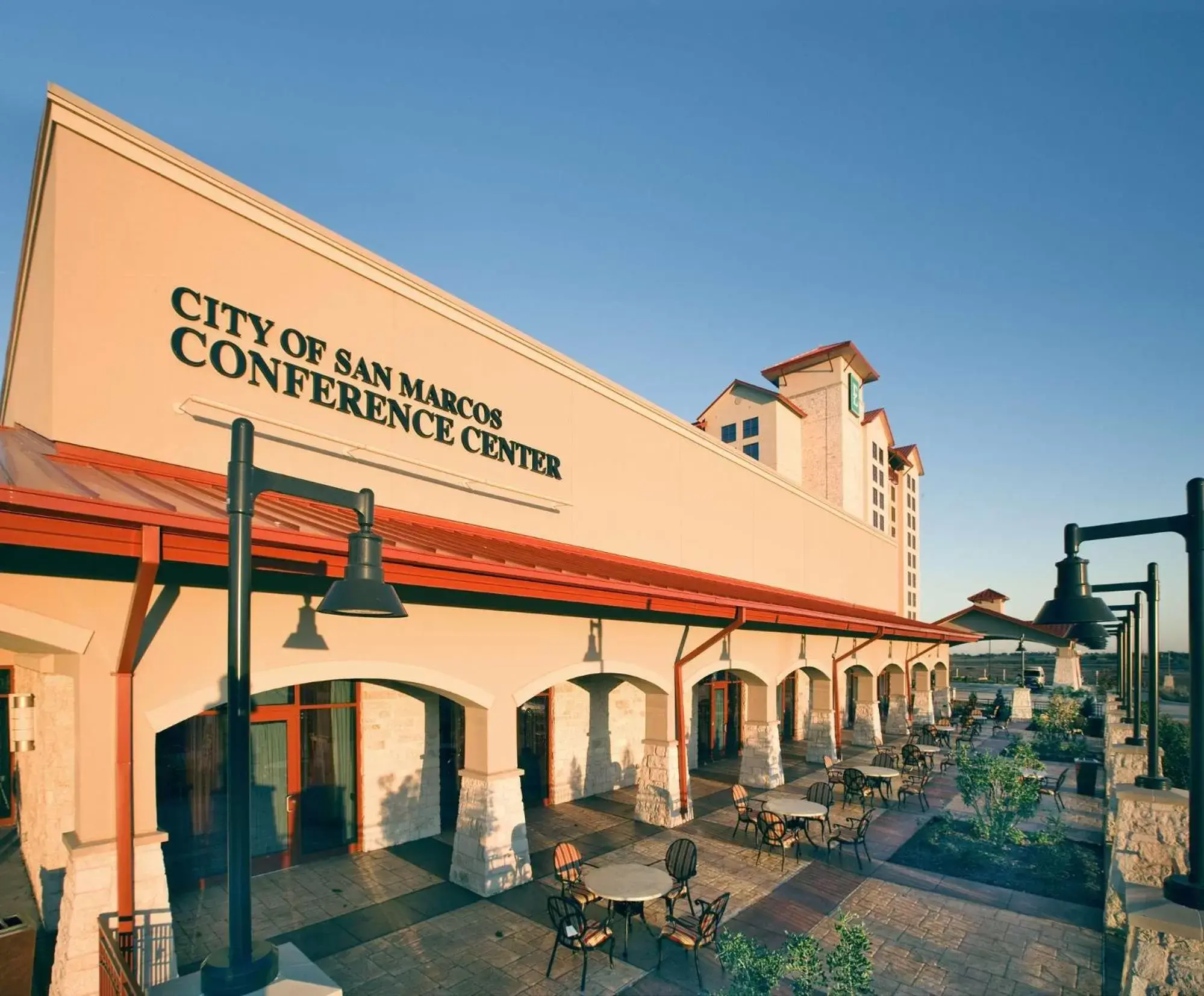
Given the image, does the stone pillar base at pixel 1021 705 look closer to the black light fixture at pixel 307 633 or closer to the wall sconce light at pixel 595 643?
the wall sconce light at pixel 595 643

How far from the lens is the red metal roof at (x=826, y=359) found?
141ft

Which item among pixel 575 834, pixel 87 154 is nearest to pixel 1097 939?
pixel 575 834

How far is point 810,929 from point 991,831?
227 inches

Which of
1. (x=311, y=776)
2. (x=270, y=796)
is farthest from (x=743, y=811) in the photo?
(x=270, y=796)

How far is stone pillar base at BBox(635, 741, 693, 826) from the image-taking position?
13.5 meters

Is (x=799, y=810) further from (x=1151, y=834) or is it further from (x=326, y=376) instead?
(x=326, y=376)

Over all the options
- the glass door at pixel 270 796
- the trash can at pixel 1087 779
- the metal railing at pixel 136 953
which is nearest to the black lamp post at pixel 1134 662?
the trash can at pixel 1087 779

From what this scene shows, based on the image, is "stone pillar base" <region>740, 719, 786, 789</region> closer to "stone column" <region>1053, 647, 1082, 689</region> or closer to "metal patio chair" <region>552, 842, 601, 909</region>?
"metal patio chair" <region>552, 842, 601, 909</region>

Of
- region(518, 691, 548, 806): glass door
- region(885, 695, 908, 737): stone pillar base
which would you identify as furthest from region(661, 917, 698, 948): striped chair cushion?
region(885, 695, 908, 737): stone pillar base

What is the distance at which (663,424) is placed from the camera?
17500 millimetres

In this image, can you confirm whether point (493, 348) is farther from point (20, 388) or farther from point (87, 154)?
point (20, 388)

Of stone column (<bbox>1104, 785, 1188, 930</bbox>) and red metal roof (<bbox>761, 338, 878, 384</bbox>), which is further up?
red metal roof (<bbox>761, 338, 878, 384</bbox>)

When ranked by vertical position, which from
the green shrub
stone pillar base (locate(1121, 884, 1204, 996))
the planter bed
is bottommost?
the planter bed

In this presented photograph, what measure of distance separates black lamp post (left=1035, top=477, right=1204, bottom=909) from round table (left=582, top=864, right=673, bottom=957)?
17.1ft
